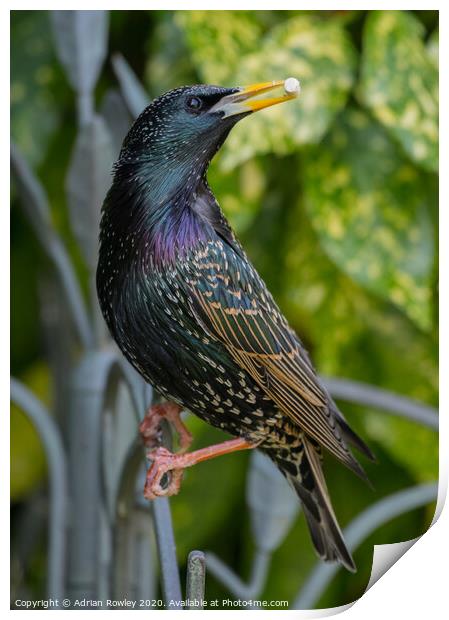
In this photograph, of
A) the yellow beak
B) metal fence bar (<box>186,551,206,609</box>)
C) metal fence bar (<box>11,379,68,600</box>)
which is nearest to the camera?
metal fence bar (<box>186,551,206,609</box>)

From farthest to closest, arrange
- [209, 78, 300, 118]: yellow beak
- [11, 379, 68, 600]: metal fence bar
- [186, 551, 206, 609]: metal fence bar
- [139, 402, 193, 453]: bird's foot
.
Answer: [11, 379, 68, 600]: metal fence bar
[139, 402, 193, 453]: bird's foot
[209, 78, 300, 118]: yellow beak
[186, 551, 206, 609]: metal fence bar

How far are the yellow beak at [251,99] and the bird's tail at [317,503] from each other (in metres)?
0.39

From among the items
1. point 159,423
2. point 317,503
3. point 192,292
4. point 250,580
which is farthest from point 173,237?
point 250,580

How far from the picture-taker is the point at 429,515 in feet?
4.55

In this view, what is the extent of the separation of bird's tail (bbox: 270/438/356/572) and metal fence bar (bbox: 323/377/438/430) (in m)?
0.16

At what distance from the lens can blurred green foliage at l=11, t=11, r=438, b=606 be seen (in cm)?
128

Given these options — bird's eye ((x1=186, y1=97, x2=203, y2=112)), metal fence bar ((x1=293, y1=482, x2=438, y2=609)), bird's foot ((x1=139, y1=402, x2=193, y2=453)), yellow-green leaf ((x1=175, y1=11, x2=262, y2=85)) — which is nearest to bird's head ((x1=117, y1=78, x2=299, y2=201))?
bird's eye ((x1=186, y1=97, x2=203, y2=112))

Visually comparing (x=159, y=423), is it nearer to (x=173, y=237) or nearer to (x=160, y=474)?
(x=160, y=474)

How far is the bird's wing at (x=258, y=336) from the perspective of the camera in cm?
94

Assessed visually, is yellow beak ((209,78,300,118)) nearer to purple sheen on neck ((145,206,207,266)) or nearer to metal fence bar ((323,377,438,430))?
purple sheen on neck ((145,206,207,266))

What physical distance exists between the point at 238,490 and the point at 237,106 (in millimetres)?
802

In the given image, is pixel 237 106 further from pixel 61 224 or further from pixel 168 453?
pixel 61 224

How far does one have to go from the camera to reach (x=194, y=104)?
92 centimetres

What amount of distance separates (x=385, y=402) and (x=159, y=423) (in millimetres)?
364
